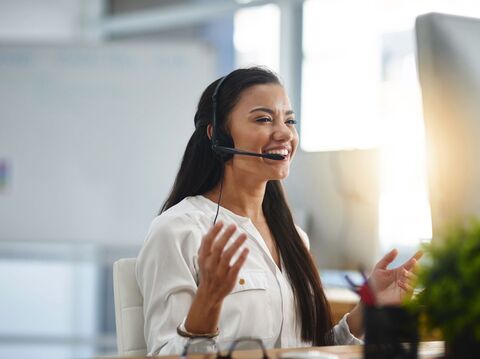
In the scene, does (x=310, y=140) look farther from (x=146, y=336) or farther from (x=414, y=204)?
(x=146, y=336)

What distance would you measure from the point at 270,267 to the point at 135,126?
6.43ft

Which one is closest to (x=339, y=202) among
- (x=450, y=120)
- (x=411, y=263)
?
(x=411, y=263)

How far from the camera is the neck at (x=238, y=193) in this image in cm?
172

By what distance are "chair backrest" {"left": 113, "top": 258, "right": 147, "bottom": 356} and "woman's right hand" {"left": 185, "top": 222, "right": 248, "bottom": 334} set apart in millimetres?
190

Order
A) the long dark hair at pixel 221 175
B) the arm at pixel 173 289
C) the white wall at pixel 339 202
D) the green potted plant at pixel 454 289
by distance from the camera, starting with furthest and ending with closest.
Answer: the white wall at pixel 339 202 → the long dark hair at pixel 221 175 → the arm at pixel 173 289 → the green potted plant at pixel 454 289

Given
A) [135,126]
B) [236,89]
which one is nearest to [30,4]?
[135,126]

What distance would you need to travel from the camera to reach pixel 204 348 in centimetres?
127

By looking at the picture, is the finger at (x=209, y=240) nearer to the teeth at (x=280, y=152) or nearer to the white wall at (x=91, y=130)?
the teeth at (x=280, y=152)

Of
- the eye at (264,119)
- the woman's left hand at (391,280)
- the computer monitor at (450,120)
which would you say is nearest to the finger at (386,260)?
the woman's left hand at (391,280)

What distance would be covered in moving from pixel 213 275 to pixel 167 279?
0.24m

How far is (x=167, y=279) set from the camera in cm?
140

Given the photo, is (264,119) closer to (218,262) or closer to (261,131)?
(261,131)

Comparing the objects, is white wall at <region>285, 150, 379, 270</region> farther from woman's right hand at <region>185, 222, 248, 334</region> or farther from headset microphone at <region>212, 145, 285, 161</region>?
woman's right hand at <region>185, 222, 248, 334</region>

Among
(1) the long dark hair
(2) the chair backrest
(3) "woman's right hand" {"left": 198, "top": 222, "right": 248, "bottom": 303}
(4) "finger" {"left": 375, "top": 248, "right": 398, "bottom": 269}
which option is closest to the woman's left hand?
(4) "finger" {"left": 375, "top": 248, "right": 398, "bottom": 269}
